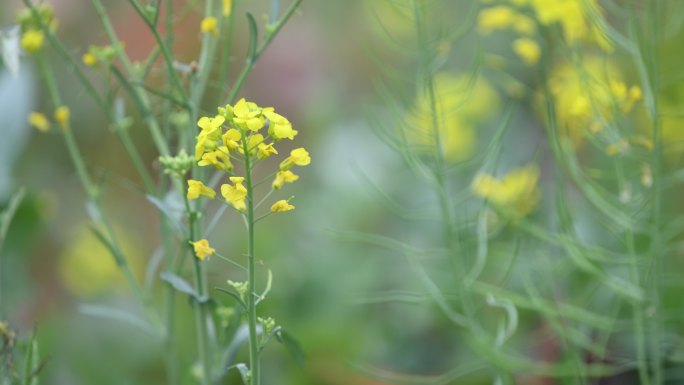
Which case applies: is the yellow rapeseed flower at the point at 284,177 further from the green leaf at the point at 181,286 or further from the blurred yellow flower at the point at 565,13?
the blurred yellow flower at the point at 565,13

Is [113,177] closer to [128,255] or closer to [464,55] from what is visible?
[128,255]

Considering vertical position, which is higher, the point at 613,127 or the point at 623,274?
the point at 613,127

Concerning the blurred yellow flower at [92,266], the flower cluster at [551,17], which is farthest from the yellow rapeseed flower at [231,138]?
the blurred yellow flower at [92,266]

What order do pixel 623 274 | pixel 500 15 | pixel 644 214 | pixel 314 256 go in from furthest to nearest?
1. pixel 314 256
2. pixel 623 274
3. pixel 644 214
4. pixel 500 15

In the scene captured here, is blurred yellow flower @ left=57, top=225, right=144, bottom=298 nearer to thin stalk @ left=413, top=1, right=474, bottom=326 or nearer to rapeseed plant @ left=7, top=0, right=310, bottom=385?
rapeseed plant @ left=7, top=0, right=310, bottom=385

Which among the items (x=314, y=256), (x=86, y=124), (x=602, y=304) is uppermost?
(x=86, y=124)

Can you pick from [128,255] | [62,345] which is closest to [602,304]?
[62,345]

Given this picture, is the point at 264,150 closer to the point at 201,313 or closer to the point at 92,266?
the point at 201,313
